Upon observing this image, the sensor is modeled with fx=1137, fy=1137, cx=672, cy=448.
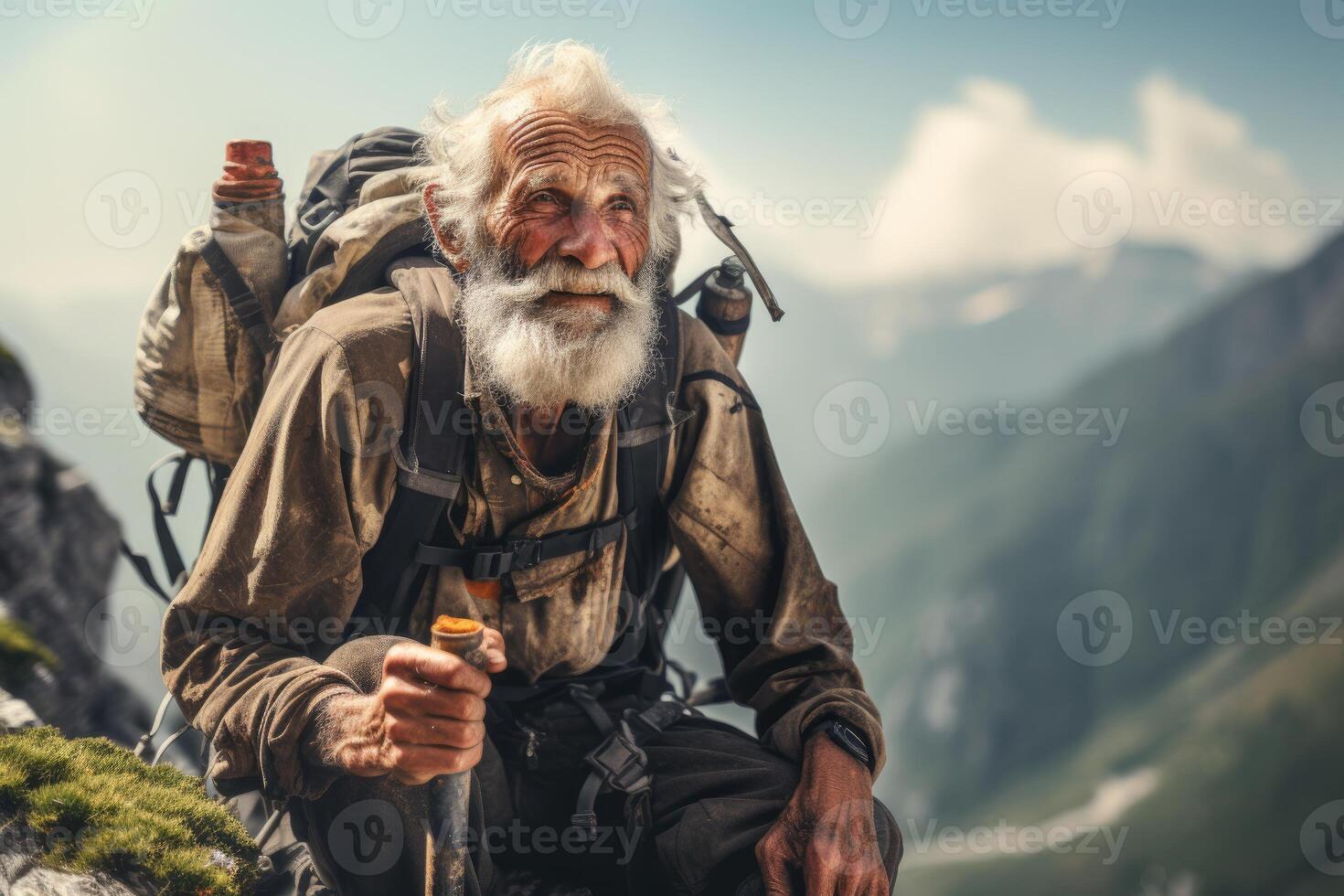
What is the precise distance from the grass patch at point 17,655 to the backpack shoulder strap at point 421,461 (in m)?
3.11

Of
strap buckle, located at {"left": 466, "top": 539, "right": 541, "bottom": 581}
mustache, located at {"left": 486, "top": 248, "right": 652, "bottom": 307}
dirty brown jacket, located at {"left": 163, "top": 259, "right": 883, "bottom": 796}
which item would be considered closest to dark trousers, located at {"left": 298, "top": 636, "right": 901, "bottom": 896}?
dirty brown jacket, located at {"left": 163, "top": 259, "right": 883, "bottom": 796}

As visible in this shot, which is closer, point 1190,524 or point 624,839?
point 624,839

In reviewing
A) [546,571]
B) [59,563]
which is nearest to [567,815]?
[546,571]

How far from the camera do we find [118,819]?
2965 millimetres

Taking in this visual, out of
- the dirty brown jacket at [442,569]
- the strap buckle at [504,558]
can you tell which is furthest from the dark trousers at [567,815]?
the strap buckle at [504,558]

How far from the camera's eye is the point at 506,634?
10.7 feet

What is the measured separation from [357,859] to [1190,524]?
32372 millimetres

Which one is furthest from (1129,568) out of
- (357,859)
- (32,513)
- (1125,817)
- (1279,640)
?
(357,859)

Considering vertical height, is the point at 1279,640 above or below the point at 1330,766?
above

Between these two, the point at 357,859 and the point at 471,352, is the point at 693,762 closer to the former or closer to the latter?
the point at 357,859

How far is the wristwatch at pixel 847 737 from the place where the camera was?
10.4 ft

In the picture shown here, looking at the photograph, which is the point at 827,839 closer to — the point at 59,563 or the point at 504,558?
the point at 504,558

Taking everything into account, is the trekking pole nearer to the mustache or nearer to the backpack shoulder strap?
the backpack shoulder strap

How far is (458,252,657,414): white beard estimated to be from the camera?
10.0ft
